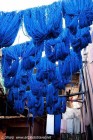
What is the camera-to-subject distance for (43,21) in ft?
22.2

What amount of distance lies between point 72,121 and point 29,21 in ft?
35.8

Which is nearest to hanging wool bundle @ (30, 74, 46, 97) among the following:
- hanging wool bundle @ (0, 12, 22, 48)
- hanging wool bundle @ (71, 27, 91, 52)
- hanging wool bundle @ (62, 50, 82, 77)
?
hanging wool bundle @ (62, 50, 82, 77)

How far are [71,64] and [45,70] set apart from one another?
2.99ft

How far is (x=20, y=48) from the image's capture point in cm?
878

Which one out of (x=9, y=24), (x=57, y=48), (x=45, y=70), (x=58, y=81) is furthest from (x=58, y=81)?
(x=9, y=24)

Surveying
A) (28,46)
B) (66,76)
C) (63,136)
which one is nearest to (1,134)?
(63,136)

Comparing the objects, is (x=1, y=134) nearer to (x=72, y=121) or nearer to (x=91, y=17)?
(x=72, y=121)

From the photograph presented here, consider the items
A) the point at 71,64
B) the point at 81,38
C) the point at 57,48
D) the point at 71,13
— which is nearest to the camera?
the point at 71,13

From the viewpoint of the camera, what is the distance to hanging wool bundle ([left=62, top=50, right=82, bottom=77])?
8.78m

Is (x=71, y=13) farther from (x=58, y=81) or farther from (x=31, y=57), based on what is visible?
(x=58, y=81)

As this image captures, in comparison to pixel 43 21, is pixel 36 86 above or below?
below

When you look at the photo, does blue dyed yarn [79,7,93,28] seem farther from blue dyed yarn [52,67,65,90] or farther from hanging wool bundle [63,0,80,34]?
blue dyed yarn [52,67,65,90]

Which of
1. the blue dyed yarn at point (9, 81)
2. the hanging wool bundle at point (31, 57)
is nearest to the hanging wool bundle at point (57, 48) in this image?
the hanging wool bundle at point (31, 57)

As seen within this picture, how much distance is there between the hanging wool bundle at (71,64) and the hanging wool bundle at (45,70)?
412 mm
